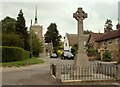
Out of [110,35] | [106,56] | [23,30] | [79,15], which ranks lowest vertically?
[106,56]

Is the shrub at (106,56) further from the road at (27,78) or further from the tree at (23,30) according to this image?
the road at (27,78)

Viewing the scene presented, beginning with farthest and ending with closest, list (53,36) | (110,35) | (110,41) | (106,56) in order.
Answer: (53,36) → (110,35) → (110,41) → (106,56)

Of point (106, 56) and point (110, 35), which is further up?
point (110, 35)

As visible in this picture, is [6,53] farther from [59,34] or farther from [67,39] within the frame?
[59,34]

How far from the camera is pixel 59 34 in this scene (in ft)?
433

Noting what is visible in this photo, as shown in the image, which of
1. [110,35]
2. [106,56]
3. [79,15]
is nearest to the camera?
[79,15]

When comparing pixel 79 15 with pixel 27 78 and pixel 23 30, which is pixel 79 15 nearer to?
pixel 27 78

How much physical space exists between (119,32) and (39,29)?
58645 mm

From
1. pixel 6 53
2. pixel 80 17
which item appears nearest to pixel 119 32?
A: pixel 6 53

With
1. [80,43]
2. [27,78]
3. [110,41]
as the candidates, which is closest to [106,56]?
[110,41]

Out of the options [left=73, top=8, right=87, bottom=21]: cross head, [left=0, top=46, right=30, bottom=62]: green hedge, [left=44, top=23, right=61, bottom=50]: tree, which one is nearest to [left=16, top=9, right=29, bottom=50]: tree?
[left=0, top=46, right=30, bottom=62]: green hedge

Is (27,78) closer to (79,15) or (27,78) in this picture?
(27,78)

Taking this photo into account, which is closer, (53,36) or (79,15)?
(79,15)

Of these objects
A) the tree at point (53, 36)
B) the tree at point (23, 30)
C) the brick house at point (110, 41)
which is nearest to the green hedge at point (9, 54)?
the brick house at point (110, 41)
